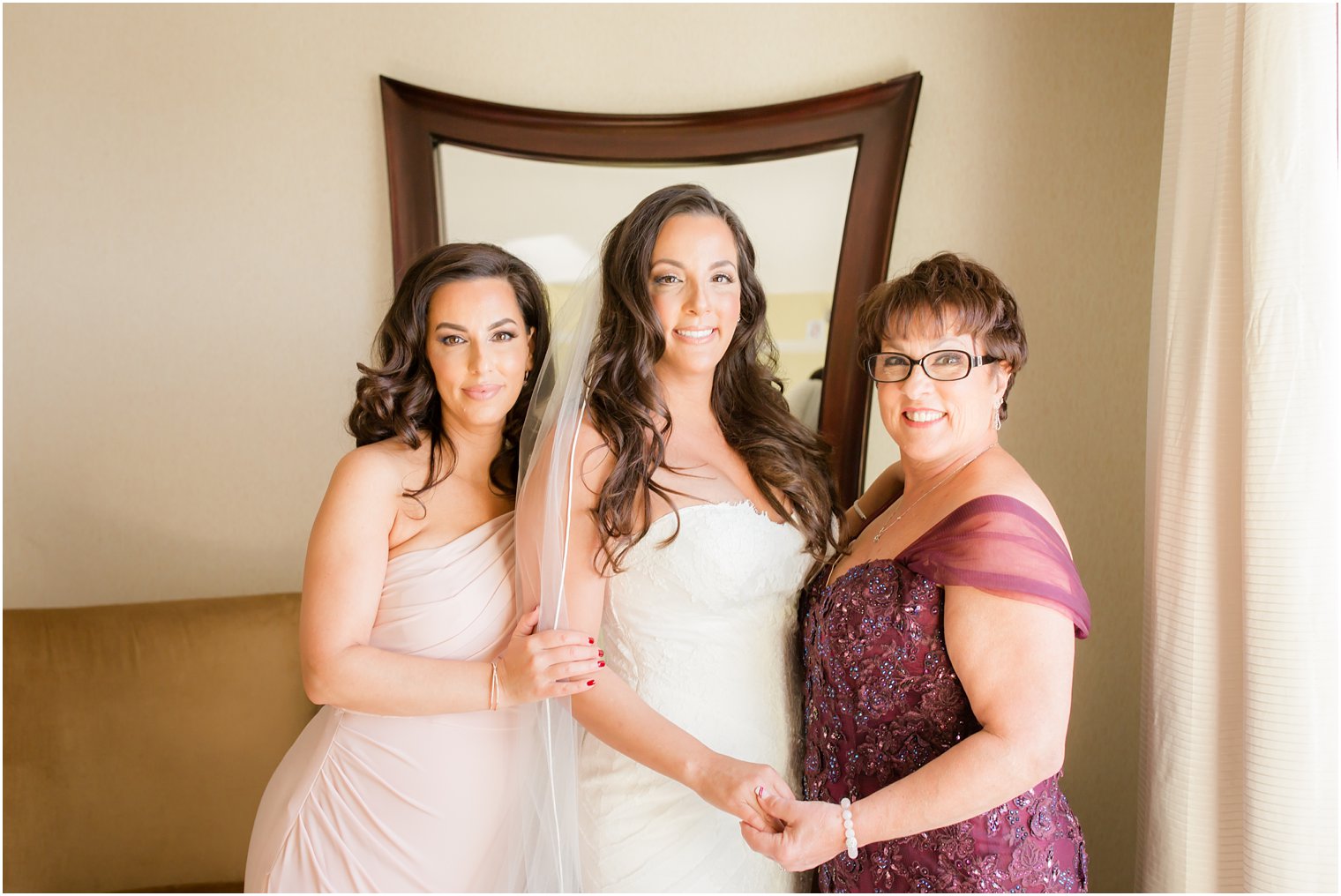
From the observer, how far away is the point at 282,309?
116 inches

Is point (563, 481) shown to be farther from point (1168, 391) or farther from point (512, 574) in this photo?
point (1168, 391)

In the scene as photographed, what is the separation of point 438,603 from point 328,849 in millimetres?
529

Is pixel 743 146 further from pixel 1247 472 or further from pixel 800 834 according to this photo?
pixel 800 834

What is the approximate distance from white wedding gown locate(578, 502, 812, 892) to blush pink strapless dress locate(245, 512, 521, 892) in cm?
22

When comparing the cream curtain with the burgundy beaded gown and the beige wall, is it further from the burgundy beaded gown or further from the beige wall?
the beige wall

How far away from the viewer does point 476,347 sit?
1.84 meters

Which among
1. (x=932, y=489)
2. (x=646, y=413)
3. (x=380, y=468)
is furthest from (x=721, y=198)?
(x=380, y=468)

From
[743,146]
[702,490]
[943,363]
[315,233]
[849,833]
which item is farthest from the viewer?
[315,233]

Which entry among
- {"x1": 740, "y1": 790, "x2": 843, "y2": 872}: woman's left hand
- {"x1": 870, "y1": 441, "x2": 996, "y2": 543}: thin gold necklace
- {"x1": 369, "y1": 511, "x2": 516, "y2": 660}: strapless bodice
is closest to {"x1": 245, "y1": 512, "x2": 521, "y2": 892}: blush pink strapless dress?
{"x1": 369, "y1": 511, "x2": 516, "y2": 660}: strapless bodice

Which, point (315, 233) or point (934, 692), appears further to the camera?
point (315, 233)

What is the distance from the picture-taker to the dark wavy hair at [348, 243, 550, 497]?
6.15 feet

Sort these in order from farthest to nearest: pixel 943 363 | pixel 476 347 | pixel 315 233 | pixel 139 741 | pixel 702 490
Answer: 1. pixel 315 233
2. pixel 139 741
3. pixel 702 490
4. pixel 476 347
5. pixel 943 363

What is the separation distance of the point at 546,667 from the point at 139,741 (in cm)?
161

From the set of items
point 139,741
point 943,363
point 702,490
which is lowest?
point 139,741
